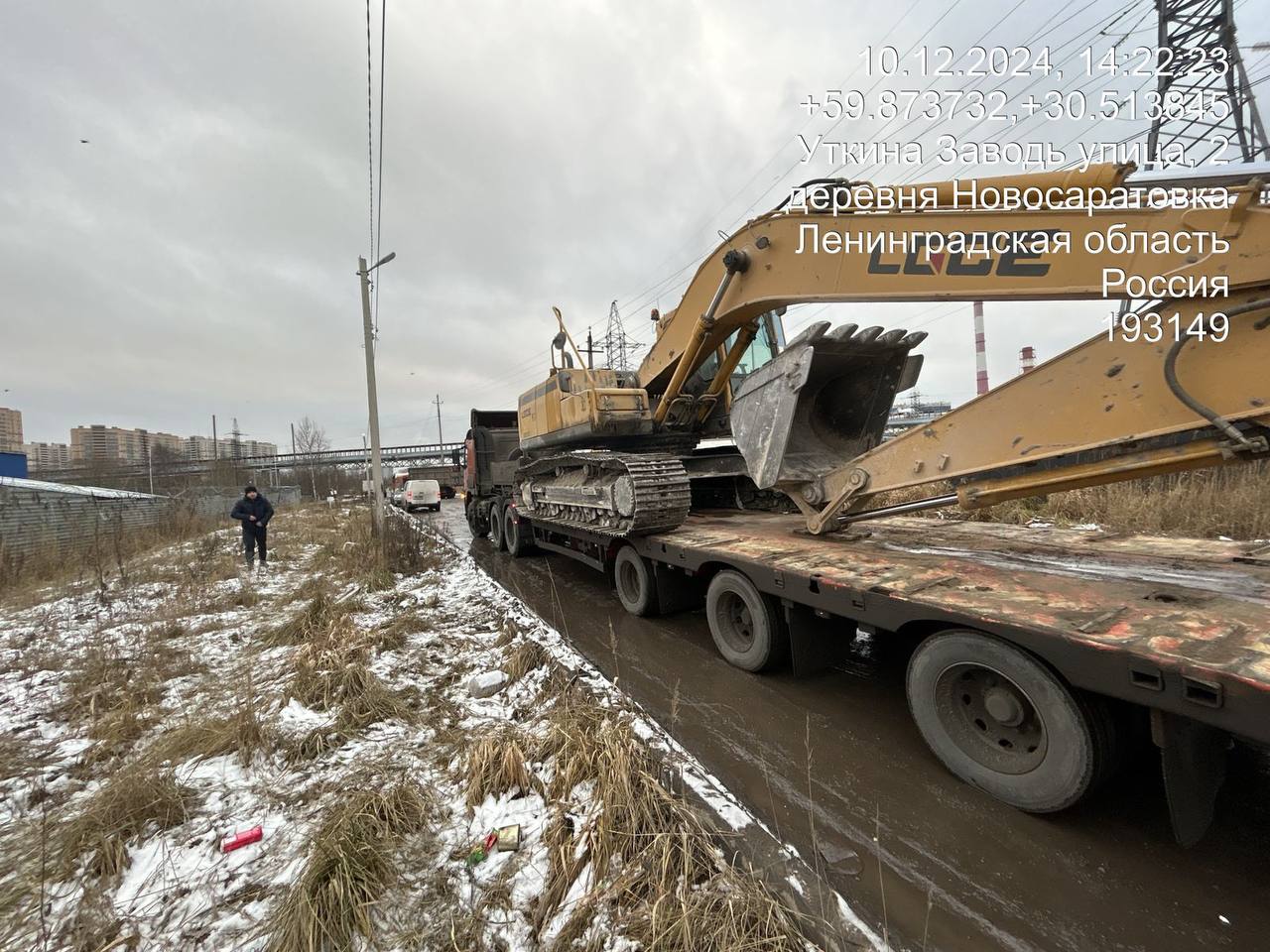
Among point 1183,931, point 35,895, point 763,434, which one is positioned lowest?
point 1183,931

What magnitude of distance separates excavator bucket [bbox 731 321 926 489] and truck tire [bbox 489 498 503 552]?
23.4 feet

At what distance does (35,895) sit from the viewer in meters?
2.11

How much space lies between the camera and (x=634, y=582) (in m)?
6.09

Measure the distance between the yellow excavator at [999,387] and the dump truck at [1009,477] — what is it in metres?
0.01

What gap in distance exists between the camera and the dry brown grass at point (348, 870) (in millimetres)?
1884

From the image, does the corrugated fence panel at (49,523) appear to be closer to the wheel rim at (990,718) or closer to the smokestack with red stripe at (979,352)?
the wheel rim at (990,718)

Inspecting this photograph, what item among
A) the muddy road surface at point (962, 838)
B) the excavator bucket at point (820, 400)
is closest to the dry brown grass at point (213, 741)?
the muddy road surface at point (962, 838)

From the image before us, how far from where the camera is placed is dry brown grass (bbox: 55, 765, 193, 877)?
229 cm

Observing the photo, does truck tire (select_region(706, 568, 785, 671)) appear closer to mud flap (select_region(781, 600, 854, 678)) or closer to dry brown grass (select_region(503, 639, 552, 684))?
mud flap (select_region(781, 600, 854, 678))

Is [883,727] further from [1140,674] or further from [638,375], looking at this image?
[638,375]

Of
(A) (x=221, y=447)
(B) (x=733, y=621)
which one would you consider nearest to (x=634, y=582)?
(B) (x=733, y=621)

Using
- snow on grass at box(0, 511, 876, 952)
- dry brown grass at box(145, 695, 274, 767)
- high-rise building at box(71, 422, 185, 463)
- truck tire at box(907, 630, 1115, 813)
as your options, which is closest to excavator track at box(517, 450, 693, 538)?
snow on grass at box(0, 511, 876, 952)

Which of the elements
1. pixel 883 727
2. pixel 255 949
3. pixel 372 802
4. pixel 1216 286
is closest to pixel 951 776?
pixel 883 727

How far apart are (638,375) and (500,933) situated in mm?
5605
